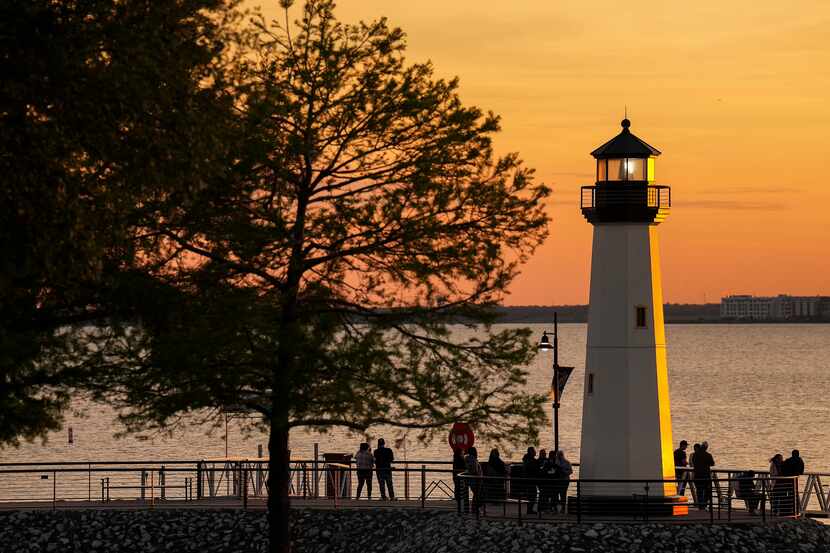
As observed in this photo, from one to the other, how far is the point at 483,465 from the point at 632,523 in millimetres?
4434

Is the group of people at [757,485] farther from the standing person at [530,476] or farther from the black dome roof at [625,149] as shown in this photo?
the black dome roof at [625,149]

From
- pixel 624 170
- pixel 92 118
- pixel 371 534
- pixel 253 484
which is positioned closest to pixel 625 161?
pixel 624 170

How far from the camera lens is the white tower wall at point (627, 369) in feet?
109

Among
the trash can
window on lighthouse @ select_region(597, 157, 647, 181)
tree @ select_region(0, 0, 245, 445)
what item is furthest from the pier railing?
tree @ select_region(0, 0, 245, 445)

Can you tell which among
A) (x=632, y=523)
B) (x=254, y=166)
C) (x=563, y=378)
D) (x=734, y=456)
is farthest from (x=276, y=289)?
(x=734, y=456)

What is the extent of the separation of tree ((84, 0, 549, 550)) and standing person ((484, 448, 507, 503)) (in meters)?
4.68

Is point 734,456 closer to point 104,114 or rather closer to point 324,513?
point 324,513

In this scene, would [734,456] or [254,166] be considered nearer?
[254,166]

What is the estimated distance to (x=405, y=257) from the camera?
27.5 meters

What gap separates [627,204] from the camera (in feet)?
109

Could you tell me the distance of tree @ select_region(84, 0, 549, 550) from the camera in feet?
84.0

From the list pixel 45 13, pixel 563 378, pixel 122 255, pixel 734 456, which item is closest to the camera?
pixel 45 13

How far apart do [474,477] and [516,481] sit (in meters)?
1.04

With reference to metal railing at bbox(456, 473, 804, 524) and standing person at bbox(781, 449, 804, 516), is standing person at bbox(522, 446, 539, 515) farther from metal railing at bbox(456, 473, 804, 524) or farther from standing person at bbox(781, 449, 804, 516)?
standing person at bbox(781, 449, 804, 516)
